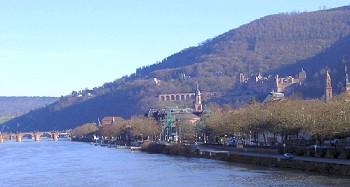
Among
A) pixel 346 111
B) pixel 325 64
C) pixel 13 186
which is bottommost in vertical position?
pixel 13 186

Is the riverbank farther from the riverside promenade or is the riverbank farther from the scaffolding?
the scaffolding

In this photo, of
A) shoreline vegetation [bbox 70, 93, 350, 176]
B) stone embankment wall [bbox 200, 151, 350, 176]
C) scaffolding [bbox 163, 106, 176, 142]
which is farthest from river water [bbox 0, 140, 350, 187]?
scaffolding [bbox 163, 106, 176, 142]

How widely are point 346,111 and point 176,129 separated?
69.6m

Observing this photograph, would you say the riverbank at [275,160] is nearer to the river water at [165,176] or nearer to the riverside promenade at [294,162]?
the riverside promenade at [294,162]

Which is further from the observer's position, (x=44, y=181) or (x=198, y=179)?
(x=44, y=181)

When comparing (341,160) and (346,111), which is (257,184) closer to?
(341,160)

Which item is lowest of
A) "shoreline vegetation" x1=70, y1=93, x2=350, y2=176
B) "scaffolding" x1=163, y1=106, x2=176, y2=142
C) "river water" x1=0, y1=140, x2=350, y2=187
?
"river water" x1=0, y1=140, x2=350, y2=187

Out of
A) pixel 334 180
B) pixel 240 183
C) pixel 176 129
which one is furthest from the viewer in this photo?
pixel 176 129

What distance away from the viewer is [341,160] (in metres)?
47.7

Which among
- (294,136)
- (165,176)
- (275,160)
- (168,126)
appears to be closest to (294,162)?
(275,160)

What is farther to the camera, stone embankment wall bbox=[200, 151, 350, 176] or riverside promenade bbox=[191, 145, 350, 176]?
riverside promenade bbox=[191, 145, 350, 176]

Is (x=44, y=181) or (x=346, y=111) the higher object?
(x=346, y=111)

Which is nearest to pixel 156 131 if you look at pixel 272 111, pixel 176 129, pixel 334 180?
pixel 176 129

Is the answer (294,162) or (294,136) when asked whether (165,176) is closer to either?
(294,162)
